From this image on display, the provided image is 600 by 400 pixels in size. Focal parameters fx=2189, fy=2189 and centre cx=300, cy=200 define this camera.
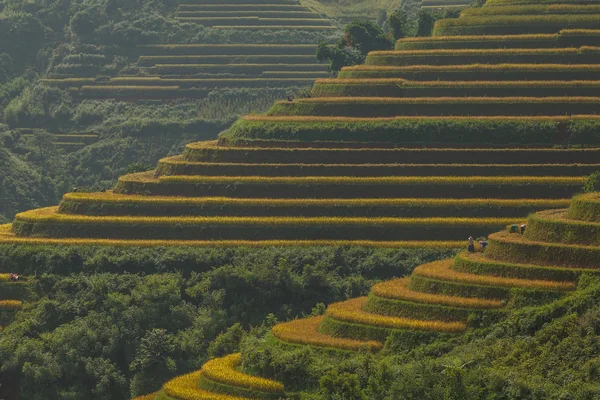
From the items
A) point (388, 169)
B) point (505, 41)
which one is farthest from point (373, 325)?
point (505, 41)

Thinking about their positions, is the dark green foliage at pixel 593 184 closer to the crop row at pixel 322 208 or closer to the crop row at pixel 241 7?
the crop row at pixel 322 208

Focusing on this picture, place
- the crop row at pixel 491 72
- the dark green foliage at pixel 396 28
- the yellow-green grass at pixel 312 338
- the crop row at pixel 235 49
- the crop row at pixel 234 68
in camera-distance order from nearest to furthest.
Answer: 1. the yellow-green grass at pixel 312 338
2. the crop row at pixel 491 72
3. the dark green foliage at pixel 396 28
4. the crop row at pixel 234 68
5. the crop row at pixel 235 49

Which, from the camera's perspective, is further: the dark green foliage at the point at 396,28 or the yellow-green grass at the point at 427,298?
the dark green foliage at the point at 396,28

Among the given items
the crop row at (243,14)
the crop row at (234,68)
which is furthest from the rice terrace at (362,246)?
the crop row at (243,14)

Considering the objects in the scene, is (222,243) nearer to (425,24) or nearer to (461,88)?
(461,88)

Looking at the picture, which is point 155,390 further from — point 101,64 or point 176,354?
point 101,64

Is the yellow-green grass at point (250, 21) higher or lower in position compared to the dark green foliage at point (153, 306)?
higher

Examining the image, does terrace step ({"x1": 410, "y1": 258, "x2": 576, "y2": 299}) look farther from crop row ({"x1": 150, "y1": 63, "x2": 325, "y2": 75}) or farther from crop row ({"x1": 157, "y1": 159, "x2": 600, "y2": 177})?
crop row ({"x1": 150, "y1": 63, "x2": 325, "y2": 75})
